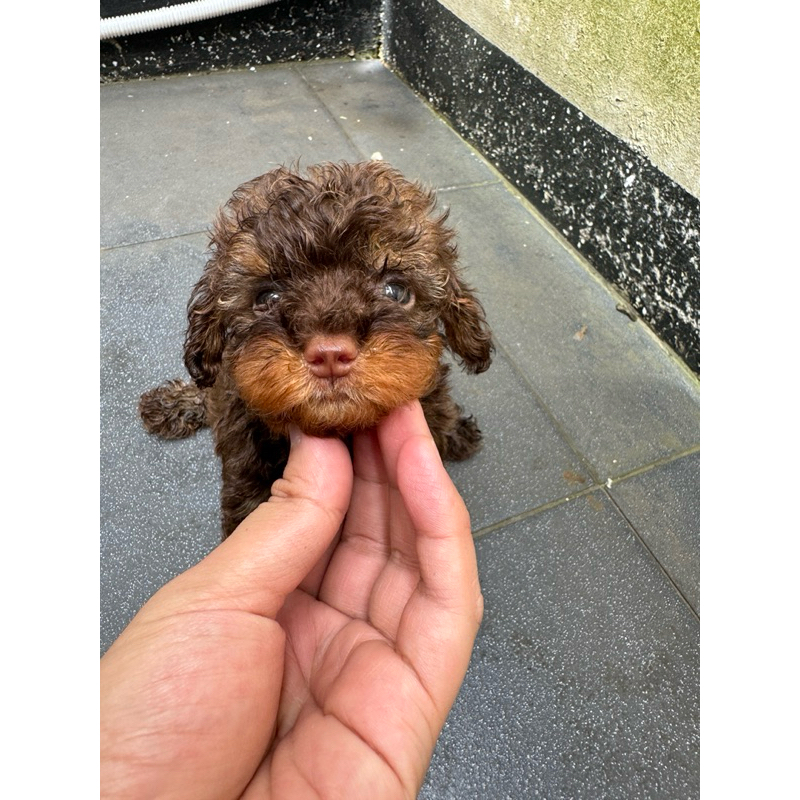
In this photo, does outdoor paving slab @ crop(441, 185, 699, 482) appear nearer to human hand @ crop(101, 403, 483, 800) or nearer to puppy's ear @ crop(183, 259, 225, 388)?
human hand @ crop(101, 403, 483, 800)

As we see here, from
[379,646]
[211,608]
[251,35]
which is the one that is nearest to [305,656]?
[379,646]

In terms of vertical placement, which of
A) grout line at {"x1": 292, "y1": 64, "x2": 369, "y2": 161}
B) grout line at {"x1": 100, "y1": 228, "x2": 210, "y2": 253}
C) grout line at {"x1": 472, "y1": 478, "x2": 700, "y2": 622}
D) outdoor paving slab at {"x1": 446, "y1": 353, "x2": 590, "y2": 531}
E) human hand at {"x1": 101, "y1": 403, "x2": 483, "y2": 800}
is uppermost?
grout line at {"x1": 292, "y1": 64, "x2": 369, "y2": 161}

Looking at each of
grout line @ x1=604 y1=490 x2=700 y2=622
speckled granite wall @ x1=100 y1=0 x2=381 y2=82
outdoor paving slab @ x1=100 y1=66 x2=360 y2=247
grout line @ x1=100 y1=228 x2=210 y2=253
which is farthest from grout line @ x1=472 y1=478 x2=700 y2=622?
speckled granite wall @ x1=100 y1=0 x2=381 y2=82

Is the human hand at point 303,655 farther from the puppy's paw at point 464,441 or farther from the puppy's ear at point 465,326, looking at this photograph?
the puppy's paw at point 464,441

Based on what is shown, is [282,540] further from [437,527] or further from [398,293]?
[398,293]

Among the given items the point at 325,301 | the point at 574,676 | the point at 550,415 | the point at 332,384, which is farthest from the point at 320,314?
the point at 550,415
